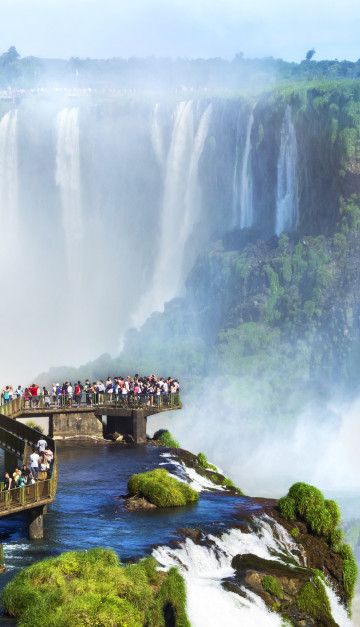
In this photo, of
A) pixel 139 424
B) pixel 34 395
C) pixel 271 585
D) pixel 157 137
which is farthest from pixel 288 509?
pixel 157 137

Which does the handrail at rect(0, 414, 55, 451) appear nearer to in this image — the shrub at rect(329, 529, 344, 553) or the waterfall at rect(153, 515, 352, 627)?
the waterfall at rect(153, 515, 352, 627)

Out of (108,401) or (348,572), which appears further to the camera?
(108,401)

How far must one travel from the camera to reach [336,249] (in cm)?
9606

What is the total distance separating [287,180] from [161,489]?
5871 centimetres

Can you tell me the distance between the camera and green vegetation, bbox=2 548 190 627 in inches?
1168

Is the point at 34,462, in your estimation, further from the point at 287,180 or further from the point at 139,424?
the point at 287,180

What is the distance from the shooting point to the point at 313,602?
36562 millimetres

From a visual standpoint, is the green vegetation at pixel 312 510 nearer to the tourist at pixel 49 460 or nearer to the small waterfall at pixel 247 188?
the tourist at pixel 49 460

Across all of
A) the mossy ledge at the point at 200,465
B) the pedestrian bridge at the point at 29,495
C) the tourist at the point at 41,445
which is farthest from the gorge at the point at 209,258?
the tourist at the point at 41,445

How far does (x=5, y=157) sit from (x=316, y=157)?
38999 millimetres

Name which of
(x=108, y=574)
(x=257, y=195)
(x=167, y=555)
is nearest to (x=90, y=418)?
(x=167, y=555)

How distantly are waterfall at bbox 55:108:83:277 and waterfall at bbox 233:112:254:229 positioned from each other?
20.6 meters

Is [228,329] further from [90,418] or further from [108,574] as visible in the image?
[108,574]

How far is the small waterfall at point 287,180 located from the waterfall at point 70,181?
87.7ft
